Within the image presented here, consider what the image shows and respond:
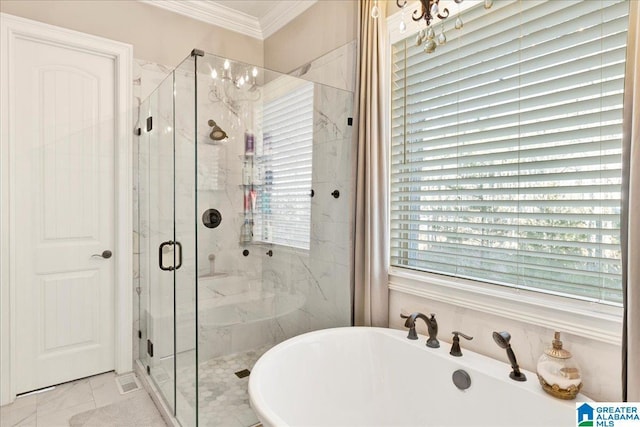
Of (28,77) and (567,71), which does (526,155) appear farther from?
(28,77)

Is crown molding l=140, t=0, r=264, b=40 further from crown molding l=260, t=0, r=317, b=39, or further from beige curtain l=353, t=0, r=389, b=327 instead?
beige curtain l=353, t=0, r=389, b=327

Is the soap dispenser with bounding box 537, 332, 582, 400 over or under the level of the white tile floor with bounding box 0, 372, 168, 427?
over

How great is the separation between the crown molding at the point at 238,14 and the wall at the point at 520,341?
7.47 ft

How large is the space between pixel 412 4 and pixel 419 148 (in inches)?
29.6

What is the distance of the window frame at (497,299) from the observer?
129 cm

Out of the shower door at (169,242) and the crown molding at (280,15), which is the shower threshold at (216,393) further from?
the crown molding at (280,15)

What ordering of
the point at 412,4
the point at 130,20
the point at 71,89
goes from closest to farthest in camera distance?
the point at 412,4 → the point at 71,89 → the point at 130,20

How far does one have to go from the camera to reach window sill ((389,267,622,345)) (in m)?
1.28

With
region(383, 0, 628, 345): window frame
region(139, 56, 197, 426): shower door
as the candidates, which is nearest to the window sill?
region(383, 0, 628, 345): window frame

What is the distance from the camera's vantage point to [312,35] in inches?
104

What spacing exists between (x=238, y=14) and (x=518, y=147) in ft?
8.36

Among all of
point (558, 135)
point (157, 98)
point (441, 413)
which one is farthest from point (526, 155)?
point (157, 98)

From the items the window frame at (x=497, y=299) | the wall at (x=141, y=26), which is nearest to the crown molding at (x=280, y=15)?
the wall at (x=141, y=26)

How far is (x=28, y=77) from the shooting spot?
7.43 ft
